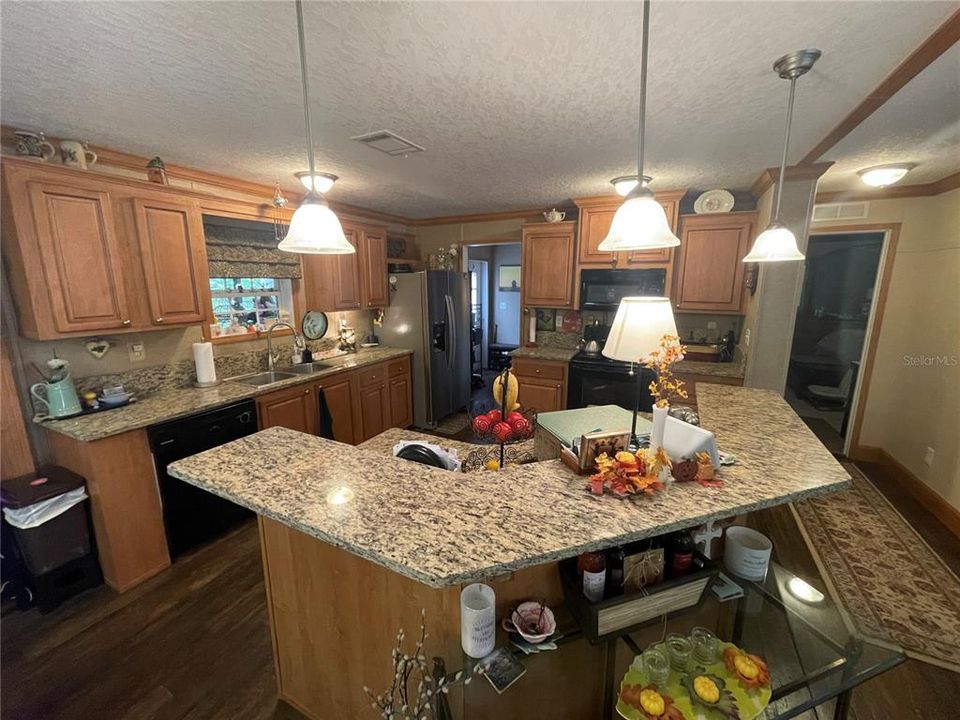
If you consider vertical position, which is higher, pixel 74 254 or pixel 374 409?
pixel 74 254

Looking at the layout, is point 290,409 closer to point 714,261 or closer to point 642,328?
point 642,328

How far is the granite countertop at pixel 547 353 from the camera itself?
382 cm

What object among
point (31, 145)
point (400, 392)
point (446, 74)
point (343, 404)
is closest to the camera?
point (446, 74)

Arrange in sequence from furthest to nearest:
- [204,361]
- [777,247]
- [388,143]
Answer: [204,361] < [388,143] < [777,247]

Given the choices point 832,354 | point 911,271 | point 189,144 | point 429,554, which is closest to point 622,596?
point 429,554

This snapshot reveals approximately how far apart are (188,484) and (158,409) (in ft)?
1.58

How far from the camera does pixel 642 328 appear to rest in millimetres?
1197

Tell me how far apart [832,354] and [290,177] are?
5.76 metres

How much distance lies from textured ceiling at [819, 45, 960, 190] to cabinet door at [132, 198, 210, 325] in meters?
3.65

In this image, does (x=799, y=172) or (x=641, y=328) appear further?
(x=799, y=172)

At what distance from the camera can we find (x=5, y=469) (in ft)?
6.63

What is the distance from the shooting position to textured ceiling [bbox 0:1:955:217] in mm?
1151

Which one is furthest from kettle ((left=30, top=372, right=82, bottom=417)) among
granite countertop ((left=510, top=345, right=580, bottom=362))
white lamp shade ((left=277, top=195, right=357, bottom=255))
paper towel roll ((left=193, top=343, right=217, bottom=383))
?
granite countertop ((left=510, top=345, right=580, bottom=362))

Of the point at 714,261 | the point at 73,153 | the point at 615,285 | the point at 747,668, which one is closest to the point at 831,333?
the point at 714,261
